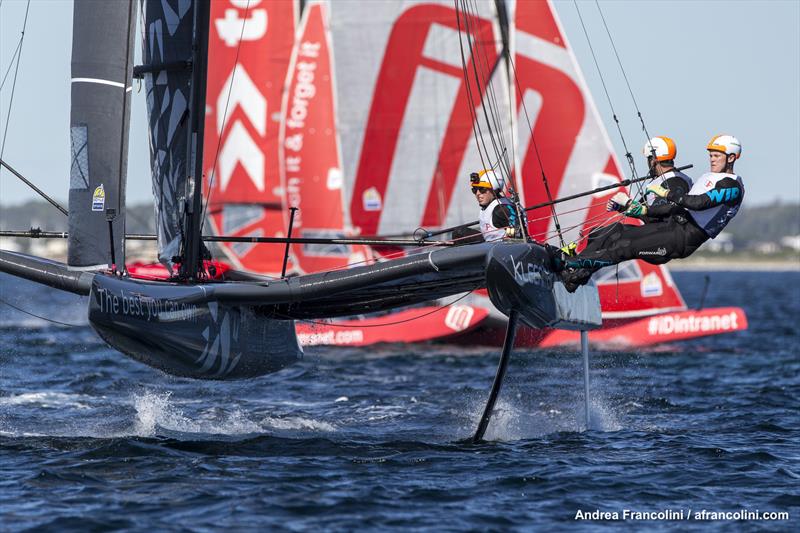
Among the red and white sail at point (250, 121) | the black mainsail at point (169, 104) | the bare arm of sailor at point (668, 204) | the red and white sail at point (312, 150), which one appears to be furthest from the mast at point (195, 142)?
the red and white sail at point (250, 121)

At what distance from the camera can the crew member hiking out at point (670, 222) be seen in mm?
7227

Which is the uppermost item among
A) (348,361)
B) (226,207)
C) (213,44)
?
(213,44)

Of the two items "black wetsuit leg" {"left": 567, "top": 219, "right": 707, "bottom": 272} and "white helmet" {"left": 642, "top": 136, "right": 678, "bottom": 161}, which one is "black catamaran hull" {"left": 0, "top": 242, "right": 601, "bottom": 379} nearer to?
"black wetsuit leg" {"left": 567, "top": 219, "right": 707, "bottom": 272}

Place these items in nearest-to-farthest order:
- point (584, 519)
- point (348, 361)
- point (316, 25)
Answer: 1. point (584, 519)
2. point (348, 361)
3. point (316, 25)

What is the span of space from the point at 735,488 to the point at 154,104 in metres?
4.03

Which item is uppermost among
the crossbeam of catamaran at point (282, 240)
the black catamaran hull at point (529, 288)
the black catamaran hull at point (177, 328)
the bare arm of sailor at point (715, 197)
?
the bare arm of sailor at point (715, 197)

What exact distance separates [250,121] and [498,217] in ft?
36.7

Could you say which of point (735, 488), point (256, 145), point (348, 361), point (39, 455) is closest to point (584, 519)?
point (735, 488)

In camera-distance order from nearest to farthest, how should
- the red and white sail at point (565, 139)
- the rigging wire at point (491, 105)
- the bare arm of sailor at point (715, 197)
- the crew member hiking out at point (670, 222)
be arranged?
the bare arm of sailor at point (715, 197)
the crew member hiking out at point (670, 222)
the rigging wire at point (491, 105)
the red and white sail at point (565, 139)

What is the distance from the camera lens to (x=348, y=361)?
1389 centimetres

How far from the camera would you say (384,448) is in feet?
24.7

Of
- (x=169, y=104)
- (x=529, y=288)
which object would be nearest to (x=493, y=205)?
(x=529, y=288)

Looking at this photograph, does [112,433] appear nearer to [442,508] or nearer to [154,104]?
[154,104]

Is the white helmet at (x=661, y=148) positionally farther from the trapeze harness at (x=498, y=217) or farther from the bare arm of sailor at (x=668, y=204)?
the trapeze harness at (x=498, y=217)
